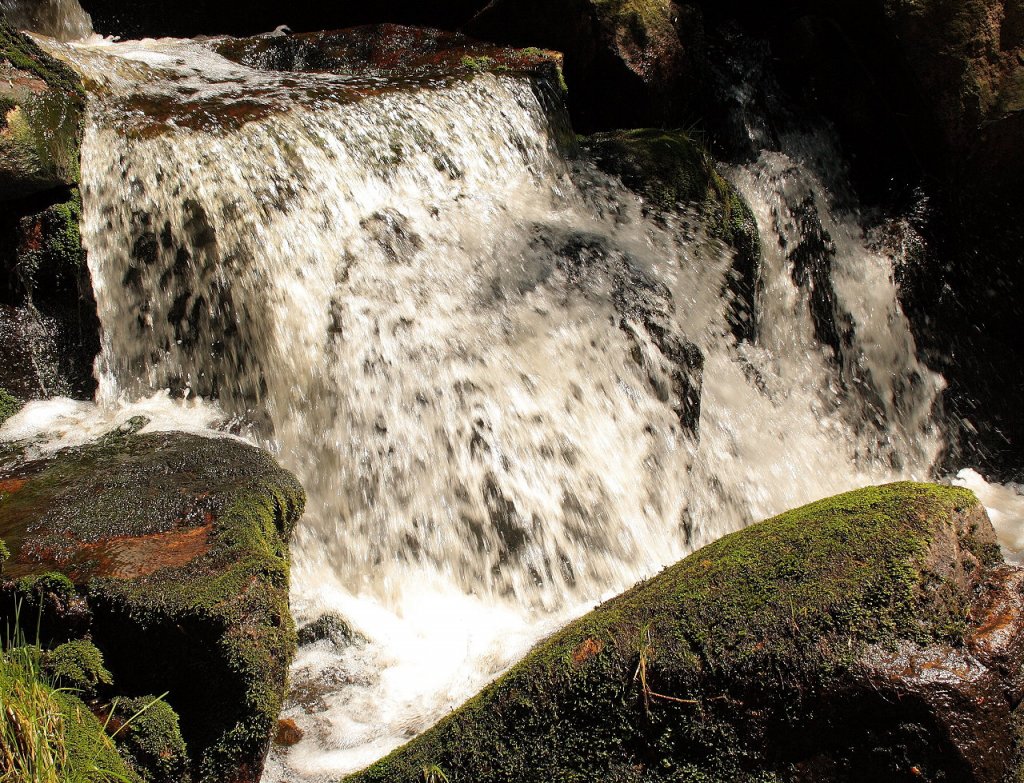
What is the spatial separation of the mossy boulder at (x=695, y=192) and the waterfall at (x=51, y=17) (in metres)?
4.72

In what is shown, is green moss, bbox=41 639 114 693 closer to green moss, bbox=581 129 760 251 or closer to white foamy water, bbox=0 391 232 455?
white foamy water, bbox=0 391 232 455

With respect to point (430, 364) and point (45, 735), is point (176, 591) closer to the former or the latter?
point (45, 735)

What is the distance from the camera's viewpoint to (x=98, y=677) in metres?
2.58

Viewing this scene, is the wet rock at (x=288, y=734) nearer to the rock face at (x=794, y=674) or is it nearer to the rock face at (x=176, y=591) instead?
the rock face at (x=176, y=591)

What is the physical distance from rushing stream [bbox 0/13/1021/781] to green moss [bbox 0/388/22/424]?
9cm

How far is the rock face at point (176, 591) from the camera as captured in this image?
2631 mm

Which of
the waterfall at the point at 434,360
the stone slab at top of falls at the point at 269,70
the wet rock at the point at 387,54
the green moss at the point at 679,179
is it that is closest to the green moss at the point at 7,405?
the waterfall at the point at 434,360

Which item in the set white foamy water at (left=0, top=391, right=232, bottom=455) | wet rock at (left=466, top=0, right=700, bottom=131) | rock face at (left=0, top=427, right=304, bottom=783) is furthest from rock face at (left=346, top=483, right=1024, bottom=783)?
wet rock at (left=466, top=0, right=700, bottom=131)

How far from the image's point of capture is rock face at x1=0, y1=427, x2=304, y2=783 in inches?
104

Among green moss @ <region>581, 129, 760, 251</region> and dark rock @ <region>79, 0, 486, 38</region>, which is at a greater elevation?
dark rock @ <region>79, 0, 486, 38</region>

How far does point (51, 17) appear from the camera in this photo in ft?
22.9

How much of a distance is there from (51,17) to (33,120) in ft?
10.7

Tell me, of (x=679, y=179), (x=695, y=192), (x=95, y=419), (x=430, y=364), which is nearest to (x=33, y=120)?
(x=95, y=419)

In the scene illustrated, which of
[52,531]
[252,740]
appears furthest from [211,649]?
[52,531]
